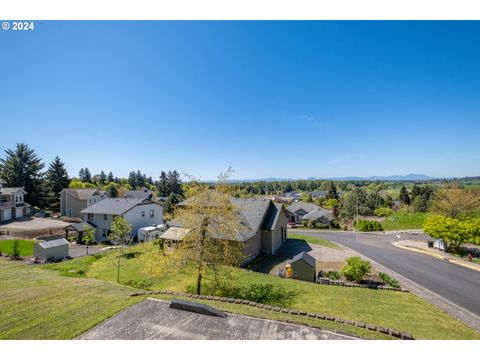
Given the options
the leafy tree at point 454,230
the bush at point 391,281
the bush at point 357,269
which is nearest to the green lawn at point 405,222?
the leafy tree at point 454,230

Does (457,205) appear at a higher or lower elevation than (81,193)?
lower

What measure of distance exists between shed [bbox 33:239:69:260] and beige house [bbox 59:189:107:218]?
25.8m

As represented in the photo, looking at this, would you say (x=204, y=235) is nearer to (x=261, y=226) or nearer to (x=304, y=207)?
(x=261, y=226)

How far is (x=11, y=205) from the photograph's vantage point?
3859 cm

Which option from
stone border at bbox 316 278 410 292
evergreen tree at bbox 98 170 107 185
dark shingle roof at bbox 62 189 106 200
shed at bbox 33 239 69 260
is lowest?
stone border at bbox 316 278 410 292

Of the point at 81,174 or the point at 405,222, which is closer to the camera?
the point at 405,222

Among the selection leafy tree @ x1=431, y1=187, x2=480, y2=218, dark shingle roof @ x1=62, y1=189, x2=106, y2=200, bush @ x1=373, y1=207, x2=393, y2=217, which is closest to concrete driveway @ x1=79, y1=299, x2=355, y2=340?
leafy tree @ x1=431, y1=187, x2=480, y2=218

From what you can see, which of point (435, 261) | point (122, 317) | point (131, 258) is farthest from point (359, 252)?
point (122, 317)

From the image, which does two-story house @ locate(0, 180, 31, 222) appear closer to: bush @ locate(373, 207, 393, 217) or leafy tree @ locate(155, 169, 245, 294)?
leafy tree @ locate(155, 169, 245, 294)

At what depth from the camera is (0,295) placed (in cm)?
1011

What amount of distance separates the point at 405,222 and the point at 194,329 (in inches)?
1798

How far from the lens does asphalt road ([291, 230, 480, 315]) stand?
13805mm

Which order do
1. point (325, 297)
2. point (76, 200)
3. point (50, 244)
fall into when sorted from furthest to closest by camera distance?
point (76, 200), point (50, 244), point (325, 297)

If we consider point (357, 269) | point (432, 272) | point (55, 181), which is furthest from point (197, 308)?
point (55, 181)
